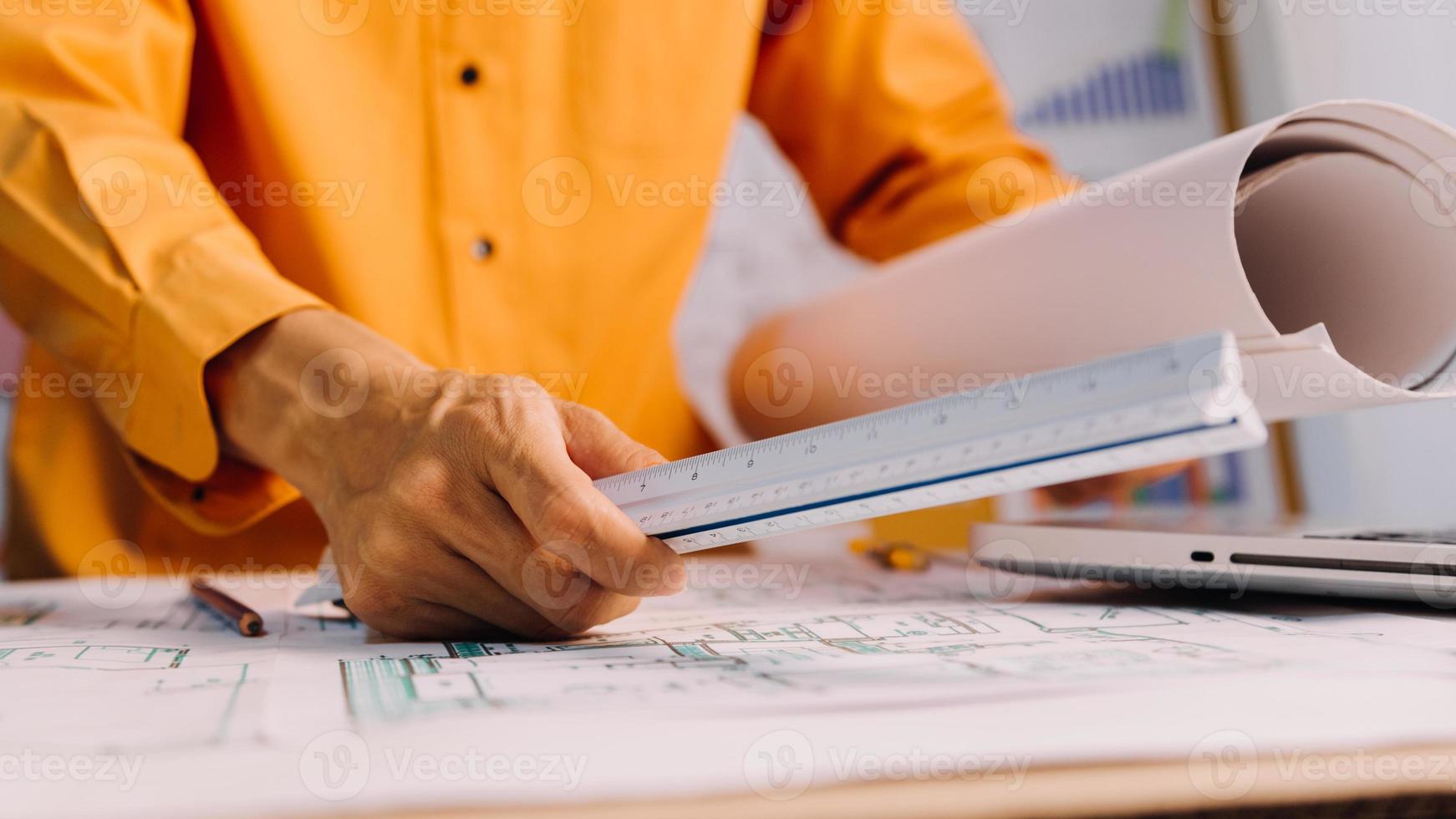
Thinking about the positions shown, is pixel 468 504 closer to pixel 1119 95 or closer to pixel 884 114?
pixel 884 114


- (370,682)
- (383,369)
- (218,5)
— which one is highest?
(218,5)

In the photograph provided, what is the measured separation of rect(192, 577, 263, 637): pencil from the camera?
0.55 metres

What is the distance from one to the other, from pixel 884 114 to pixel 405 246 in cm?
62

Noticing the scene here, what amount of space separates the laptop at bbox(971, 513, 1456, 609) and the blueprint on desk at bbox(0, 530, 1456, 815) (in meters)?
0.02

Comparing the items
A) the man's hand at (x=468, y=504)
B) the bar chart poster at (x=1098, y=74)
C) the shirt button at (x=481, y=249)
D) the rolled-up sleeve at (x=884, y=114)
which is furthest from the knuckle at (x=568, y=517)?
the bar chart poster at (x=1098, y=74)

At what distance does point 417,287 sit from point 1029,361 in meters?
0.59

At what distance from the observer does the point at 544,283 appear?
1044 mm

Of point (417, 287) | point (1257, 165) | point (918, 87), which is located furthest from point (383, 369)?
point (918, 87)

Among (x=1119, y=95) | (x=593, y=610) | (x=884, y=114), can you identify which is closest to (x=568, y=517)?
(x=593, y=610)

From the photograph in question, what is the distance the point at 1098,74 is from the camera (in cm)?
254

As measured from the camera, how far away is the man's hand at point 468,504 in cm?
49

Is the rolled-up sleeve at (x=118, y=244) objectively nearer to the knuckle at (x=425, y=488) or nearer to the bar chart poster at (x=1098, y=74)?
the knuckle at (x=425, y=488)

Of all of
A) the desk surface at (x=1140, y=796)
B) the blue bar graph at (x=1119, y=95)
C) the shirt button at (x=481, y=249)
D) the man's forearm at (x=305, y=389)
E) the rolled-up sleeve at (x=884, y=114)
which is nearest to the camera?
the desk surface at (x=1140, y=796)

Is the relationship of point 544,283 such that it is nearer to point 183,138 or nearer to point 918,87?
point 183,138
